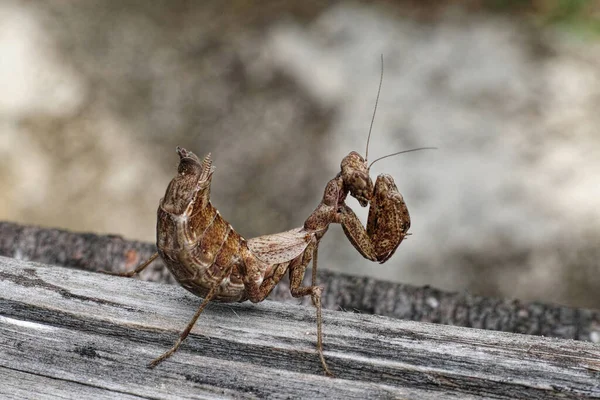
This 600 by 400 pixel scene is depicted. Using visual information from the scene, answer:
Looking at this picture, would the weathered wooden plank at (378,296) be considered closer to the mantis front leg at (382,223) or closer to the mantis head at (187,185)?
the mantis front leg at (382,223)

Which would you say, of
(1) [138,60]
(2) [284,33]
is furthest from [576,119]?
(1) [138,60]

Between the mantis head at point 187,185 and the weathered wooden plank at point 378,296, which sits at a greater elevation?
the mantis head at point 187,185

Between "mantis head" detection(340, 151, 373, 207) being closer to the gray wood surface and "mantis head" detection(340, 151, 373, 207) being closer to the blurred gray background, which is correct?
the gray wood surface

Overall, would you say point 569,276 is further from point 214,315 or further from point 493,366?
point 214,315

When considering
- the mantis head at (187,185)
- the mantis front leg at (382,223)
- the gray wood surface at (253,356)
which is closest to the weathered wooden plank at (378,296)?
the mantis front leg at (382,223)

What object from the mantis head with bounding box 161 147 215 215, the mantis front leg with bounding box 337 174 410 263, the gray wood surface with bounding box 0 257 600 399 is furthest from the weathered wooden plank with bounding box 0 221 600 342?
the mantis head with bounding box 161 147 215 215
